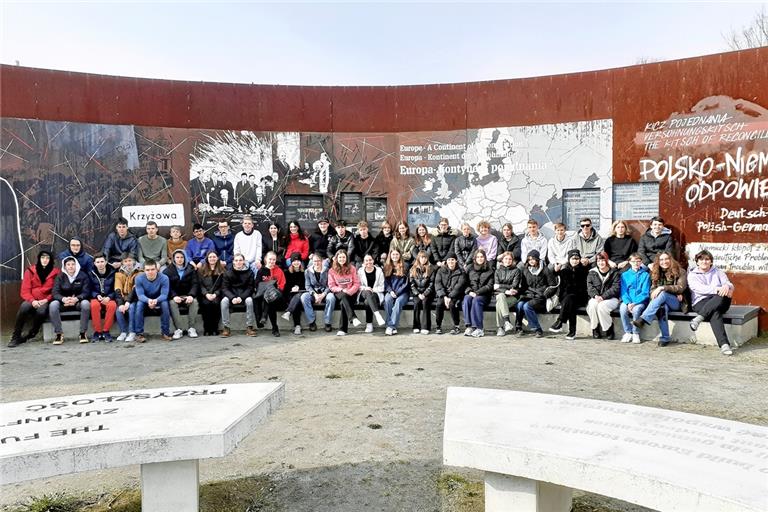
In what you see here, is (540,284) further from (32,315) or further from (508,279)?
(32,315)

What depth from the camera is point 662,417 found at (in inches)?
112

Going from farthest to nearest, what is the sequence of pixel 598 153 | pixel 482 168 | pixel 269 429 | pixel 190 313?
1. pixel 482 168
2. pixel 598 153
3. pixel 190 313
4. pixel 269 429

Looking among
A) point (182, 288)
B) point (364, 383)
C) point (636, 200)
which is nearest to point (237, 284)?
point (182, 288)

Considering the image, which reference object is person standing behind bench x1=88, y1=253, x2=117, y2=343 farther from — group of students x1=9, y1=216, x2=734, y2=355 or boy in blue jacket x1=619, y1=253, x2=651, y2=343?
boy in blue jacket x1=619, y1=253, x2=651, y2=343

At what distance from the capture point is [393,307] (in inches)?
322

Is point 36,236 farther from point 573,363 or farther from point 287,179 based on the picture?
point 573,363

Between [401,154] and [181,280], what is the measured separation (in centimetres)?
422

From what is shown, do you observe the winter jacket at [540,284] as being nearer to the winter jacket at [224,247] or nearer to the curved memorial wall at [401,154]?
the curved memorial wall at [401,154]

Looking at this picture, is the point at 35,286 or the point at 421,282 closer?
the point at 35,286

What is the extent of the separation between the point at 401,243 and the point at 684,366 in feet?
14.2

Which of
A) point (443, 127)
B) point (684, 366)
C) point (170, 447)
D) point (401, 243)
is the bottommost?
point (684, 366)

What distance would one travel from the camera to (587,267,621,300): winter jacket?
750 cm

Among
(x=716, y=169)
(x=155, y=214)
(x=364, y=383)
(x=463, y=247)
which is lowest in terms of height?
(x=364, y=383)

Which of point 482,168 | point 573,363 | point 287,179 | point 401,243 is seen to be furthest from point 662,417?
point 287,179
